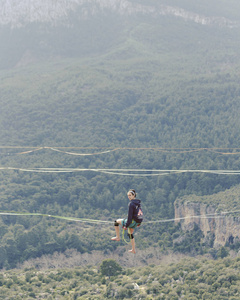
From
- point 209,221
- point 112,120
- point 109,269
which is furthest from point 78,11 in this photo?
point 109,269

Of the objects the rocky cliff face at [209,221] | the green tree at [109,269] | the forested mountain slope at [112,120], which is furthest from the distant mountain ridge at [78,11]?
the green tree at [109,269]

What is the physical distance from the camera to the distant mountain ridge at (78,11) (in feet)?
506

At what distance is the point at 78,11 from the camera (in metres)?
162

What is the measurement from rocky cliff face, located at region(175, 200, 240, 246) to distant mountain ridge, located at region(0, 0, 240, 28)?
83344 mm

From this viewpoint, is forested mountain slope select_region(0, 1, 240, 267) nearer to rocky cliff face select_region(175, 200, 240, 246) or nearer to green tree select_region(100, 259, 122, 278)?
rocky cliff face select_region(175, 200, 240, 246)

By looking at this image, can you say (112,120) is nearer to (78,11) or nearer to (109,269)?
(109,269)

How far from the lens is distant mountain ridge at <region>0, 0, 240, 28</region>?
154m

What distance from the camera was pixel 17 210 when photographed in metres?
83.0

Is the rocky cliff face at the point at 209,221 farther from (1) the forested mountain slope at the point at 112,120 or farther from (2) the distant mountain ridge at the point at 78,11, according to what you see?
(2) the distant mountain ridge at the point at 78,11

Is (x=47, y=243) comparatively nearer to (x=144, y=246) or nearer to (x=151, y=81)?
(x=144, y=246)

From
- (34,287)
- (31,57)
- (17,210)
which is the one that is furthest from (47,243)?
(31,57)

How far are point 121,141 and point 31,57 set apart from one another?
195 ft

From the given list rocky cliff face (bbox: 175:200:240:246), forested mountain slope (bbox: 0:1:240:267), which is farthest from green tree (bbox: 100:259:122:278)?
forested mountain slope (bbox: 0:1:240:267)

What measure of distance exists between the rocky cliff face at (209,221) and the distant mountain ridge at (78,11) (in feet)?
273
